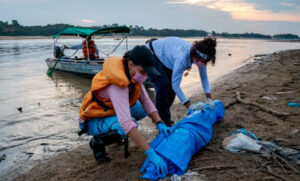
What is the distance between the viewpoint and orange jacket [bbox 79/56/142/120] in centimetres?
205

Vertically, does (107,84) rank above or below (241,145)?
above

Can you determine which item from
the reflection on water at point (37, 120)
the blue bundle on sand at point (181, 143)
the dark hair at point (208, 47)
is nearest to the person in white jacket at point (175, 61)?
the dark hair at point (208, 47)

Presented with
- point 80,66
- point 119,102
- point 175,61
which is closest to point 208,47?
point 175,61

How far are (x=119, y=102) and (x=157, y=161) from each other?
2.32 feet

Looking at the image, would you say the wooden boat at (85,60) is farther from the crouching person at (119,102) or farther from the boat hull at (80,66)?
the crouching person at (119,102)

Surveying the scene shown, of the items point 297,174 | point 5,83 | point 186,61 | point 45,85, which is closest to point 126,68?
point 186,61

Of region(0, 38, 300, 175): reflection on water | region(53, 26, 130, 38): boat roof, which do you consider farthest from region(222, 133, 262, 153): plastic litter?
region(53, 26, 130, 38): boat roof

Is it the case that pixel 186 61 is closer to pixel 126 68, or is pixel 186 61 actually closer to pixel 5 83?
pixel 126 68

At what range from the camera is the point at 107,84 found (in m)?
2.22

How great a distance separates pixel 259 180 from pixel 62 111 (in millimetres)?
5303

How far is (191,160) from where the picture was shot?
101 inches

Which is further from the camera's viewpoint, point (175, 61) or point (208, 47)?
point (175, 61)

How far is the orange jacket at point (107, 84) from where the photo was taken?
2047mm

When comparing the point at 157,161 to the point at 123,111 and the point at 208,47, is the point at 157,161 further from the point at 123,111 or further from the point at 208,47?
the point at 208,47
